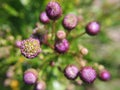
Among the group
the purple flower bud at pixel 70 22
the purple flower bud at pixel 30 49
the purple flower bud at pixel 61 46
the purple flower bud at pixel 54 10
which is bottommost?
the purple flower bud at pixel 61 46

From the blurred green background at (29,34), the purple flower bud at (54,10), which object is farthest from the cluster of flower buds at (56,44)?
the blurred green background at (29,34)

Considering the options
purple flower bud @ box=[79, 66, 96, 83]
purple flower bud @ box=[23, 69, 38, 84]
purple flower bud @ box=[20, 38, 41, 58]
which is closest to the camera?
purple flower bud @ box=[20, 38, 41, 58]

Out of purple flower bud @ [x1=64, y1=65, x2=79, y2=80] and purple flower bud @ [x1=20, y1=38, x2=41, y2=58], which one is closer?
purple flower bud @ [x1=20, y1=38, x2=41, y2=58]

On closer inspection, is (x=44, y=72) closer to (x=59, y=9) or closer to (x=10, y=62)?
(x=10, y=62)

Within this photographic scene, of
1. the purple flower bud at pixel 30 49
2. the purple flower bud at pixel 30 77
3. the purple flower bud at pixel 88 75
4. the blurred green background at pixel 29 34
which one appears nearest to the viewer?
the purple flower bud at pixel 30 49

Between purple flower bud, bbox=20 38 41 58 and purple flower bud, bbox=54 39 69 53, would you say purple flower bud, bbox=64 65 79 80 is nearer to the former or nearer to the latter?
purple flower bud, bbox=54 39 69 53

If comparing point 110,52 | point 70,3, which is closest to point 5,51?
point 70,3

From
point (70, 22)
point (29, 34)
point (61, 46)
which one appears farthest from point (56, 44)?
point (29, 34)

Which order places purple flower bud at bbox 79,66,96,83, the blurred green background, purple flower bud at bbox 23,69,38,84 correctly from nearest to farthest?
1. purple flower bud at bbox 79,66,96,83
2. purple flower bud at bbox 23,69,38,84
3. the blurred green background

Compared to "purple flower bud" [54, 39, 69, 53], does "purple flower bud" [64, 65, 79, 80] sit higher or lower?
lower

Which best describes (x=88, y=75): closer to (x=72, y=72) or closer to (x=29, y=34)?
(x=72, y=72)

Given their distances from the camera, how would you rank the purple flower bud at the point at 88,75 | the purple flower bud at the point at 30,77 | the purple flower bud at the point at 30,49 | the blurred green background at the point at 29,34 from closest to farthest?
the purple flower bud at the point at 30,49
the purple flower bud at the point at 88,75
the purple flower bud at the point at 30,77
the blurred green background at the point at 29,34

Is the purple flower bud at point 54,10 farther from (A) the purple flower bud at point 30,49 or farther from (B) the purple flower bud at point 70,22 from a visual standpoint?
(A) the purple flower bud at point 30,49

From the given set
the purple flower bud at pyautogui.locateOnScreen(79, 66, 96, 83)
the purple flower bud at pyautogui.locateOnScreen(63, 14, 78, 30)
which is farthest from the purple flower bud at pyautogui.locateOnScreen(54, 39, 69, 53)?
the purple flower bud at pyautogui.locateOnScreen(79, 66, 96, 83)
